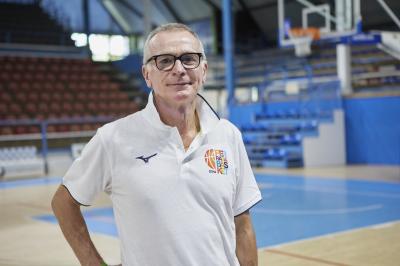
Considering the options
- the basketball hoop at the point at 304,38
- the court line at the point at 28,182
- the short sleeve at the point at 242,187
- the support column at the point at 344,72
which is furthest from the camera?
the support column at the point at 344,72

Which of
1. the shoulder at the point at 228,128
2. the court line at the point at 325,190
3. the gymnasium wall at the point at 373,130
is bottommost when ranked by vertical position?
the court line at the point at 325,190

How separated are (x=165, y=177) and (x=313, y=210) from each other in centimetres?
573

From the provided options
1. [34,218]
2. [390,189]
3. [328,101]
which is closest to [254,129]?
[328,101]

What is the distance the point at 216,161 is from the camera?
72.8 inches

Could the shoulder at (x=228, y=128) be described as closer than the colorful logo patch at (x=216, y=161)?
No

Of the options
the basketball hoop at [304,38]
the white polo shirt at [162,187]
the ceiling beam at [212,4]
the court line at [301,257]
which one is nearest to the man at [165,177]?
the white polo shirt at [162,187]

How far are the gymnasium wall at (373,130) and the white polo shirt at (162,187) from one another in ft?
38.5

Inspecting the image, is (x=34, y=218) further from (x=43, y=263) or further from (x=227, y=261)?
(x=227, y=261)

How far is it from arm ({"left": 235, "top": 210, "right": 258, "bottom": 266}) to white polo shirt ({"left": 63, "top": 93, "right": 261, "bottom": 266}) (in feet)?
0.33

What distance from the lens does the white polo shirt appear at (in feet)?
5.76

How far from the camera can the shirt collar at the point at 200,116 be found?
6.12ft

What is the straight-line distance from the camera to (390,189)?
29.6 feet

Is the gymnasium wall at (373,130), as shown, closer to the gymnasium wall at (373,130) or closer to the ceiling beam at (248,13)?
the gymnasium wall at (373,130)

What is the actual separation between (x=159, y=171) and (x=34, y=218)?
5.87 m
